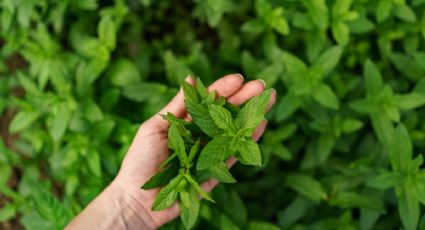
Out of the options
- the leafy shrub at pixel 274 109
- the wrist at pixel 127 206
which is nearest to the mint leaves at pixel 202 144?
the wrist at pixel 127 206

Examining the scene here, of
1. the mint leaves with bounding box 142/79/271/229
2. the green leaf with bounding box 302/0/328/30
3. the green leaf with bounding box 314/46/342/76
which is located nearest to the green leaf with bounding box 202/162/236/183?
the mint leaves with bounding box 142/79/271/229

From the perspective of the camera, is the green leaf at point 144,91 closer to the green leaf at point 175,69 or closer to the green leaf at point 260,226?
the green leaf at point 175,69

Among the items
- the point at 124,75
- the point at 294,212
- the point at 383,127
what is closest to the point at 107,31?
the point at 124,75

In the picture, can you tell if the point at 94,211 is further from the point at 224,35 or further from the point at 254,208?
the point at 224,35

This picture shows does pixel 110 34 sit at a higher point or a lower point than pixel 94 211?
higher

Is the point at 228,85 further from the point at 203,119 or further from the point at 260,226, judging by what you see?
the point at 260,226

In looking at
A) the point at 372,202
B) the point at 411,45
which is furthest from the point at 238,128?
the point at 411,45

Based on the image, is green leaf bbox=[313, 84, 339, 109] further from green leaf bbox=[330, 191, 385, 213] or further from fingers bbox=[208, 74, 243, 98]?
fingers bbox=[208, 74, 243, 98]
